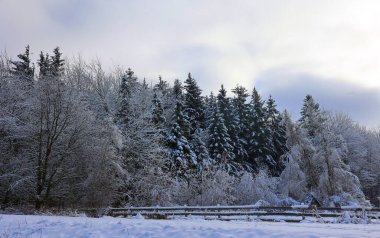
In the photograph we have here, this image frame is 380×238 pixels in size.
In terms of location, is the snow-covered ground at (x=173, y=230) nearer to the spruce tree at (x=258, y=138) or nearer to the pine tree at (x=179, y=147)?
the pine tree at (x=179, y=147)

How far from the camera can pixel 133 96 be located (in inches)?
1682

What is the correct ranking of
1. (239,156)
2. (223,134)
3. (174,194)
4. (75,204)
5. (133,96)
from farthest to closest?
(239,156)
(223,134)
(133,96)
(174,194)
(75,204)

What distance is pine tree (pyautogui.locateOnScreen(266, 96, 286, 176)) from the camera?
56.0 meters

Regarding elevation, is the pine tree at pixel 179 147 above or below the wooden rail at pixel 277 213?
above

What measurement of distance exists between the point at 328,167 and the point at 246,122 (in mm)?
24897

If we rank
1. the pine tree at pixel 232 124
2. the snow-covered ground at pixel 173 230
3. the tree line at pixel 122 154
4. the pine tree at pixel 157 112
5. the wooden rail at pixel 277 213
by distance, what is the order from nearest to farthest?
the snow-covered ground at pixel 173 230 → the wooden rail at pixel 277 213 → the tree line at pixel 122 154 → the pine tree at pixel 157 112 → the pine tree at pixel 232 124

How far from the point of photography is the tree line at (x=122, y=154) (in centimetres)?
2803

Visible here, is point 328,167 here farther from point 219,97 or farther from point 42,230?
point 42,230

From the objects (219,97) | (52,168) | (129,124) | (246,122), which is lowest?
(52,168)

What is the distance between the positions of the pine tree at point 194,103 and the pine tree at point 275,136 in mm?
11164

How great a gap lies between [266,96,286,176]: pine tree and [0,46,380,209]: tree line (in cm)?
467

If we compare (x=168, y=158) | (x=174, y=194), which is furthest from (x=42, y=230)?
(x=168, y=158)

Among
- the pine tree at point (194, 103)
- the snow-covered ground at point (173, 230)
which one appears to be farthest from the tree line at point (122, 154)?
the snow-covered ground at point (173, 230)

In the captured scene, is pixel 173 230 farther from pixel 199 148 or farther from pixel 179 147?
pixel 199 148
